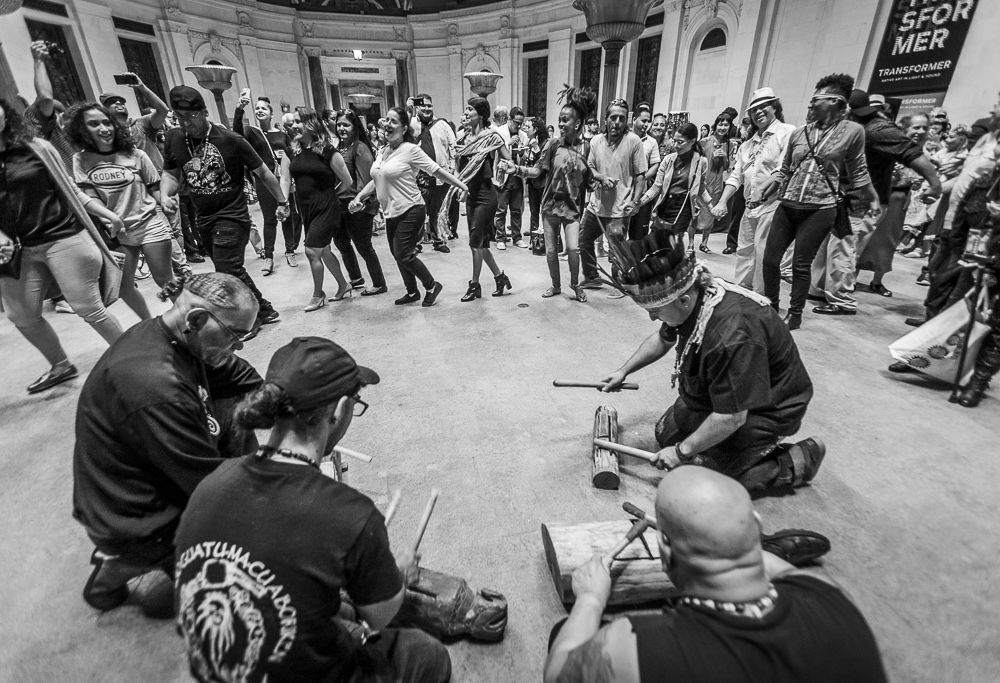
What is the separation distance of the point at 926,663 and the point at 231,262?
5.02 metres

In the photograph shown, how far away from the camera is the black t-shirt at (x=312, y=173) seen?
14.6 ft

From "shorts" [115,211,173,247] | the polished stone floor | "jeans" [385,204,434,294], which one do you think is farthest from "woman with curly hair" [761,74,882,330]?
"shorts" [115,211,173,247]

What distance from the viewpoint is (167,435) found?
150cm

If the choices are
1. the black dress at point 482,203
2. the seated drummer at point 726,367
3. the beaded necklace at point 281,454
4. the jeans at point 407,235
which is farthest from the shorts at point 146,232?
the seated drummer at point 726,367

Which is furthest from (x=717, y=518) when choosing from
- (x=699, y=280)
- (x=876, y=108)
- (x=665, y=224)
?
(x=665, y=224)

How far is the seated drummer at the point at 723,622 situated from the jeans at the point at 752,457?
1.28 meters

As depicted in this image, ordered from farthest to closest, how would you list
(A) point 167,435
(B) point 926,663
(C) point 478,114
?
(C) point 478,114, (B) point 926,663, (A) point 167,435

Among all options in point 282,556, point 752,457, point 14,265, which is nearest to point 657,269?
point 752,457

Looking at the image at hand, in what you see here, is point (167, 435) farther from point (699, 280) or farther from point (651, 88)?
point (651, 88)

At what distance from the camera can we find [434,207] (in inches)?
294

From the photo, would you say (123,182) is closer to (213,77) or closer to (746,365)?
(746,365)

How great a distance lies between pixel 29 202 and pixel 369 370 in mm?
3135

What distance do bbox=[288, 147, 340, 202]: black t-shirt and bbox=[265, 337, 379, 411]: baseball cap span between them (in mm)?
3745

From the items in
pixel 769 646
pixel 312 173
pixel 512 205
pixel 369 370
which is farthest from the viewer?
pixel 512 205
